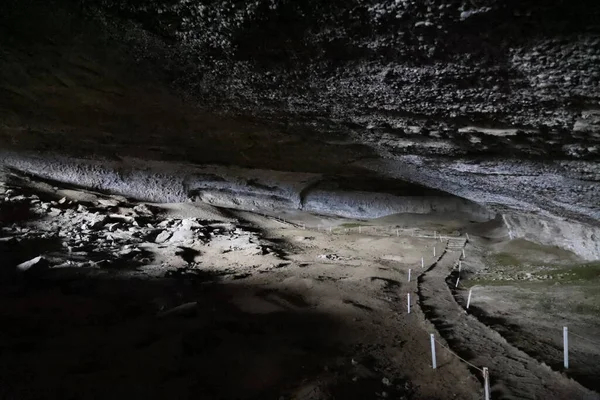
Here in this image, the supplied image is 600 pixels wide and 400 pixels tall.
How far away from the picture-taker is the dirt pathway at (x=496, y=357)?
17.1 feet

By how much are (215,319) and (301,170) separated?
8.39 m

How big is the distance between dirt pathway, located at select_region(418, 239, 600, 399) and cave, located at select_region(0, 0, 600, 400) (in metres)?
0.04

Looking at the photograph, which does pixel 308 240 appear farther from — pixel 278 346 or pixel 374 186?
pixel 278 346

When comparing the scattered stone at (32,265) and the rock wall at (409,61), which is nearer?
the rock wall at (409,61)

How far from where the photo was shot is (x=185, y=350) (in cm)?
598

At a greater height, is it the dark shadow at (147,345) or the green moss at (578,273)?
the green moss at (578,273)

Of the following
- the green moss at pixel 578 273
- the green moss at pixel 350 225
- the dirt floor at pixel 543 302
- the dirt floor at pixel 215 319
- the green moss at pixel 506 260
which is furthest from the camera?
the green moss at pixel 350 225

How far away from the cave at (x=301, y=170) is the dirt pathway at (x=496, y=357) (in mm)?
43

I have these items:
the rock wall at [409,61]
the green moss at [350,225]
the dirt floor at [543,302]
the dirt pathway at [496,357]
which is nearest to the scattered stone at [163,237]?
the rock wall at [409,61]

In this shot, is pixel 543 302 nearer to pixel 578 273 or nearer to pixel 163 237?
pixel 578 273

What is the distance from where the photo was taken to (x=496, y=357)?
6.29m

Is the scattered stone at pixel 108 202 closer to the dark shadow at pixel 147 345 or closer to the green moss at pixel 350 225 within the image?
the dark shadow at pixel 147 345

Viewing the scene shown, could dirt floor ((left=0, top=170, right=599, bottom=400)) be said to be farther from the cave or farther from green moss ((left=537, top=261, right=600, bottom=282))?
green moss ((left=537, top=261, right=600, bottom=282))

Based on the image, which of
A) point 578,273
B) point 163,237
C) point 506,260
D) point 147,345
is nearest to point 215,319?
point 147,345
